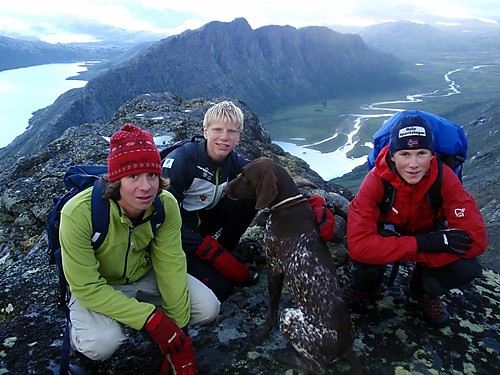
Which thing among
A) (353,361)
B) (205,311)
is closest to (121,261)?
(205,311)

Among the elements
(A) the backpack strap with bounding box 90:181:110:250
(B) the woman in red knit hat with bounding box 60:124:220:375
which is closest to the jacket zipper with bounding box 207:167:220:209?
(B) the woman in red knit hat with bounding box 60:124:220:375

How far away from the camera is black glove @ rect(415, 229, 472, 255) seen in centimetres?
509

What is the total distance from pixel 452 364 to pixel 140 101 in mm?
16528

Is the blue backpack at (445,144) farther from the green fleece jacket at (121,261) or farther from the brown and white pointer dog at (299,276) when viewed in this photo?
the green fleece jacket at (121,261)

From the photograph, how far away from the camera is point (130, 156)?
13.9 feet

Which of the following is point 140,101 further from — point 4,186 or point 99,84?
point 99,84

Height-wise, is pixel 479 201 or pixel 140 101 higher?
pixel 140 101

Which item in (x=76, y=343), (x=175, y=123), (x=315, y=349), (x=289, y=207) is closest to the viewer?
(x=76, y=343)

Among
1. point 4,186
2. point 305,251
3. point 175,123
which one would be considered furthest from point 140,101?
point 305,251

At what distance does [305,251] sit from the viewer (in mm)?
5254

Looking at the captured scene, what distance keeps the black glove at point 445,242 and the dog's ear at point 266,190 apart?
1989 mm

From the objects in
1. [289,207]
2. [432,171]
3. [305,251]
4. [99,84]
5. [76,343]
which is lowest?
[99,84]

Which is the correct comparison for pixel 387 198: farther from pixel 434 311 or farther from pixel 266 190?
pixel 434 311

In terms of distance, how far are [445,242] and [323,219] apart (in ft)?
5.12
